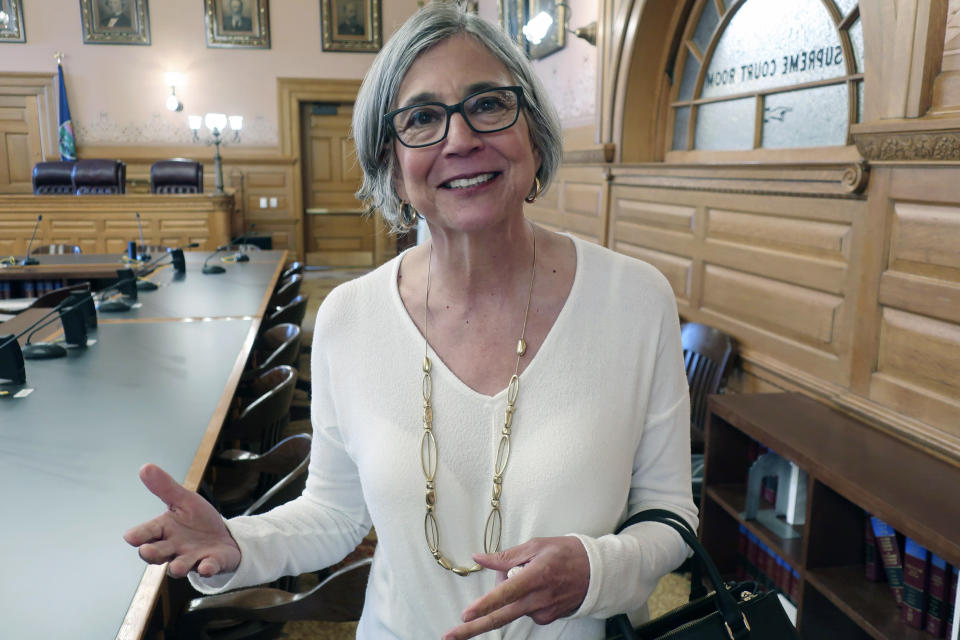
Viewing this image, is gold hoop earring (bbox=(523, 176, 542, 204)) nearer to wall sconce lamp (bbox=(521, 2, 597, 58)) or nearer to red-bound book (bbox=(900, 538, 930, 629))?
red-bound book (bbox=(900, 538, 930, 629))

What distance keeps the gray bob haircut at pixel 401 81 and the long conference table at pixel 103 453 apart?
0.85 metres

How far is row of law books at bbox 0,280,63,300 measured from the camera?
5.68 meters

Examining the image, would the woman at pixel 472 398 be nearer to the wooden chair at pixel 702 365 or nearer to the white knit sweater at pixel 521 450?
the white knit sweater at pixel 521 450

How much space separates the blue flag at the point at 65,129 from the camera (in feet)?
32.1

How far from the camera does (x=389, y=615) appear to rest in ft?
3.64

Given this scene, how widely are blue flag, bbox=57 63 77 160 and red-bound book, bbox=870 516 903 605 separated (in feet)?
35.1

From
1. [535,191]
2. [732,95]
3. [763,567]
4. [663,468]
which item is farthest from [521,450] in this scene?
[732,95]

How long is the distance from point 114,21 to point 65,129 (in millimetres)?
1605

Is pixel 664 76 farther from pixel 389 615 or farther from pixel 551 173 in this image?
pixel 389 615

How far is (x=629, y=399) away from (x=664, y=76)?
139 inches

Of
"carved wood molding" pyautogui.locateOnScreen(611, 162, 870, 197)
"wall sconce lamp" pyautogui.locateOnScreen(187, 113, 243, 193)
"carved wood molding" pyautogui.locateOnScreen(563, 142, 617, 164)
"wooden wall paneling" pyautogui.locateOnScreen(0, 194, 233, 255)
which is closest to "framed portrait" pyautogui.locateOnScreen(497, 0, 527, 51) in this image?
"carved wood molding" pyautogui.locateOnScreen(563, 142, 617, 164)

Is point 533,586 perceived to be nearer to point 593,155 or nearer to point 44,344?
point 44,344

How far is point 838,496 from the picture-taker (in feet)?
6.55

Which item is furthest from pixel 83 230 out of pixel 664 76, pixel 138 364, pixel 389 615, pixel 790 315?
pixel 389 615
